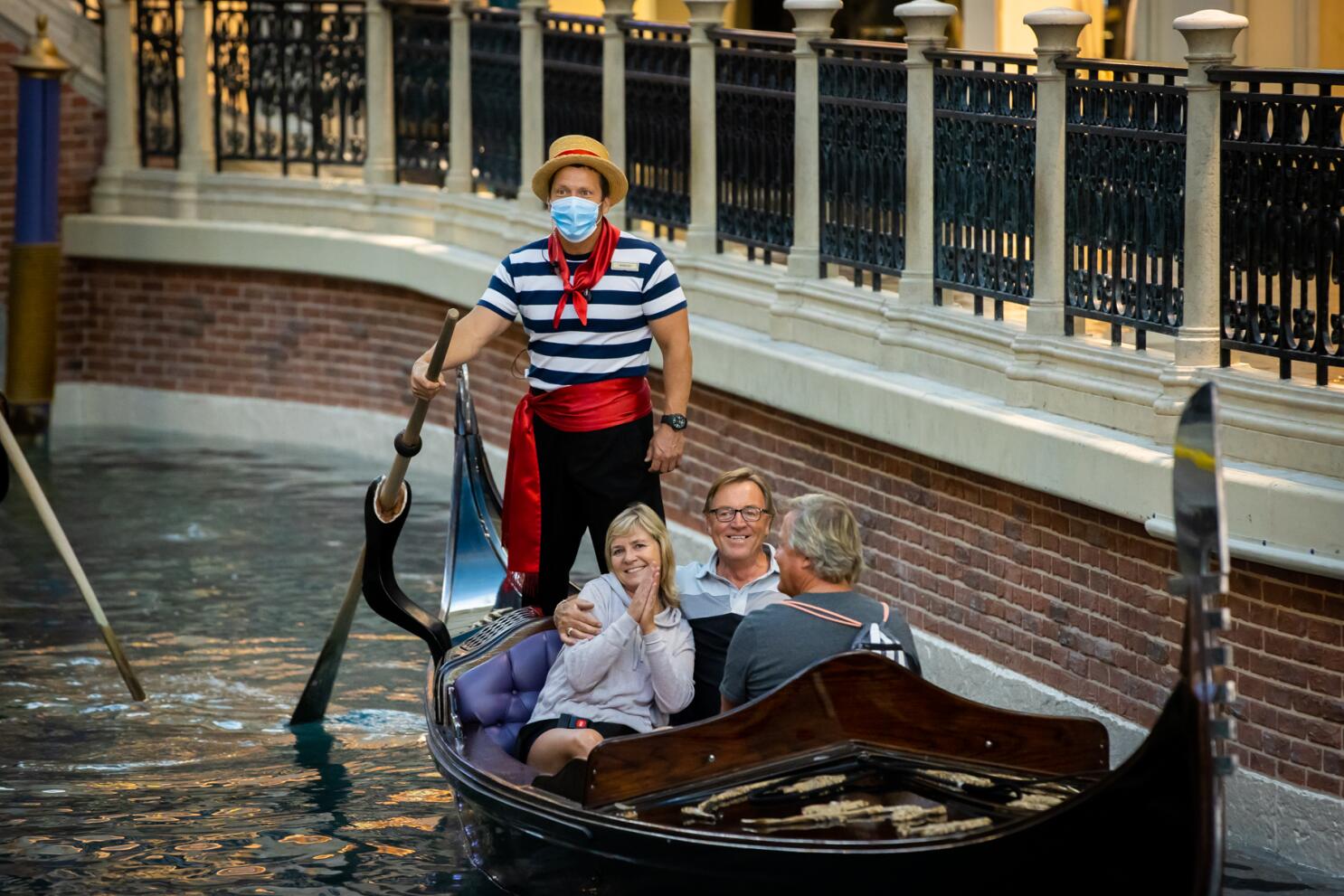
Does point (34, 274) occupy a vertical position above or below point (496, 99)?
below

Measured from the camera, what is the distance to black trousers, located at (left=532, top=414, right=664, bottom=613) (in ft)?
22.7

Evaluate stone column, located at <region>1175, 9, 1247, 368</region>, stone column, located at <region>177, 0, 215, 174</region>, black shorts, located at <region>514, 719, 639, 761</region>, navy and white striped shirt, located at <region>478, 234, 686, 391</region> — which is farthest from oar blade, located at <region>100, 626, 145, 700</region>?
stone column, located at <region>177, 0, 215, 174</region>

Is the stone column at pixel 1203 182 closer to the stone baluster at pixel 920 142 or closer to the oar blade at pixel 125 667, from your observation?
the stone baluster at pixel 920 142

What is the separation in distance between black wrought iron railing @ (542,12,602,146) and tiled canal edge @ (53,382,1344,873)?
1807mm

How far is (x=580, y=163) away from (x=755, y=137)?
2.78m

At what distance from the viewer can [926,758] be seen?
5.05 m

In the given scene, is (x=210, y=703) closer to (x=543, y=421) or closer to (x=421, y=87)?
(x=543, y=421)

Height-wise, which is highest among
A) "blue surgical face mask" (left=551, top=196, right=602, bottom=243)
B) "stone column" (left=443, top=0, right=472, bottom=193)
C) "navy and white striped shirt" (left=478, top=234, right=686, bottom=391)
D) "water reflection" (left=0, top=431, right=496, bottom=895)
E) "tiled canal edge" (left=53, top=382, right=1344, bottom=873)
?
"stone column" (left=443, top=0, right=472, bottom=193)

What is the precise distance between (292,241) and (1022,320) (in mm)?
6486

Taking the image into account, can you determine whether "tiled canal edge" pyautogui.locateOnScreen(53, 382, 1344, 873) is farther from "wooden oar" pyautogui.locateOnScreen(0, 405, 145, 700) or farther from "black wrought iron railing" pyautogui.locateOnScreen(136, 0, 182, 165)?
"wooden oar" pyautogui.locateOnScreen(0, 405, 145, 700)

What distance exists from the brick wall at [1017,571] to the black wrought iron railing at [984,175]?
655 mm

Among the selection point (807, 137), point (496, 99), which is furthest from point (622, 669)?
point (496, 99)

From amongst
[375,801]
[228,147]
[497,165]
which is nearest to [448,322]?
[375,801]

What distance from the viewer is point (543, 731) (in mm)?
6004
